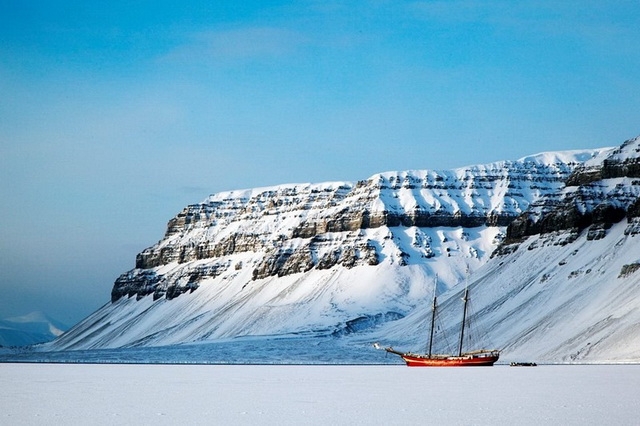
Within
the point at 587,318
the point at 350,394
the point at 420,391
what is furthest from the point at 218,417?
the point at 587,318

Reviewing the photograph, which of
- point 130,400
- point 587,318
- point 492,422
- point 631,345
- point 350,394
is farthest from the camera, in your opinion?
point 587,318

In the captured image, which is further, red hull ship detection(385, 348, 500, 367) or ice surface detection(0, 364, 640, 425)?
red hull ship detection(385, 348, 500, 367)

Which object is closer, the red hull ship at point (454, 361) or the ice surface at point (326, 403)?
the ice surface at point (326, 403)

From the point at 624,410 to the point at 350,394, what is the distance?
21121mm

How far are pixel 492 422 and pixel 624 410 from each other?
8.90 meters

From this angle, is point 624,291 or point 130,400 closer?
point 130,400

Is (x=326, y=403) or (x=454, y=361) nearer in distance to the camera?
(x=326, y=403)

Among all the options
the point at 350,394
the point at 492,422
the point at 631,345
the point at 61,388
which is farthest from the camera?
the point at 631,345

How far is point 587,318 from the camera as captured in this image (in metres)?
184

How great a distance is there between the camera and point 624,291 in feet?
613

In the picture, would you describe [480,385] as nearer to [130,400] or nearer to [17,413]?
[130,400]

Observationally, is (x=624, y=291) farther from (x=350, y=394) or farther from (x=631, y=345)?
(x=350, y=394)

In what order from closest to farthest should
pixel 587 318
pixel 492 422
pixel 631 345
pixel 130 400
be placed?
pixel 492 422 < pixel 130 400 < pixel 631 345 < pixel 587 318

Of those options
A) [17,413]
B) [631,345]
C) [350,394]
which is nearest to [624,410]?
[350,394]
